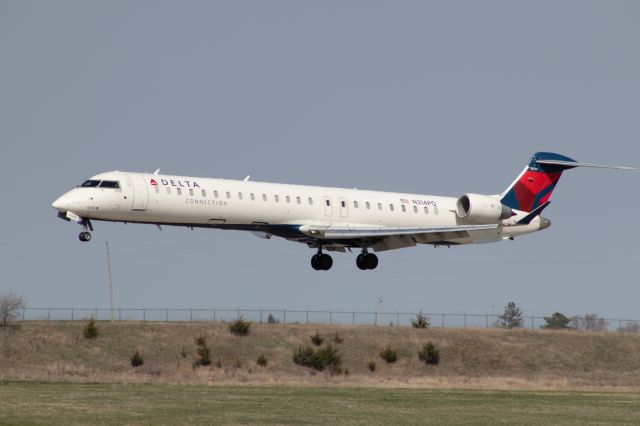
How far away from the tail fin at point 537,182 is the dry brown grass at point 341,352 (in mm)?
7535

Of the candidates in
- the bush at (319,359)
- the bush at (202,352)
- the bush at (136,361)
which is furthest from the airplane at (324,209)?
the bush at (136,361)

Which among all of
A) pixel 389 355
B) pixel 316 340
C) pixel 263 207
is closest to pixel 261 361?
pixel 316 340

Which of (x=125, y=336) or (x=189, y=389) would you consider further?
(x=125, y=336)

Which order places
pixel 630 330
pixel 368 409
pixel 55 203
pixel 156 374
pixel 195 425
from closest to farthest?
pixel 195 425, pixel 368 409, pixel 55 203, pixel 156 374, pixel 630 330

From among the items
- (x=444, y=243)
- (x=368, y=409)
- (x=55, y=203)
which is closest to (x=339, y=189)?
(x=444, y=243)

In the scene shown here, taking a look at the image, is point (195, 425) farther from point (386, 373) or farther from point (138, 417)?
point (386, 373)

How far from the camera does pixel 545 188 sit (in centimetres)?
5831

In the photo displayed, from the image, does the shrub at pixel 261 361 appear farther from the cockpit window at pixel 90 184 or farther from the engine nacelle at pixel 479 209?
the cockpit window at pixel 90 184

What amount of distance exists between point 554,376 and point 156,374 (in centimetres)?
1913

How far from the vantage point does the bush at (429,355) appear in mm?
58125

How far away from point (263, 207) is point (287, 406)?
14.4m

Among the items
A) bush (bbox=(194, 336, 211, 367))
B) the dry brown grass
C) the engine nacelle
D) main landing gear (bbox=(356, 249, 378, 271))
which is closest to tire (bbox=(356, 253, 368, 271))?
main landing gear (bbox=(356, 249, 378, 271))

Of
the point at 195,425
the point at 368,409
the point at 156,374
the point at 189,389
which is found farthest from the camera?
the point at 156,374

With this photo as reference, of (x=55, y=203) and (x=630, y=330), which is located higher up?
(x=55, y=203)
